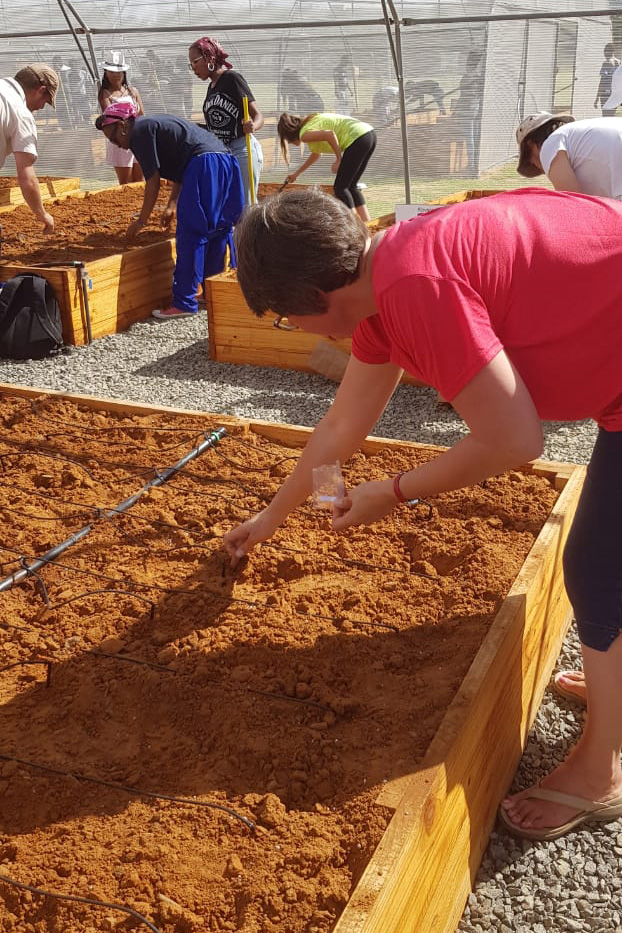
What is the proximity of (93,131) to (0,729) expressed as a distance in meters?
11.5

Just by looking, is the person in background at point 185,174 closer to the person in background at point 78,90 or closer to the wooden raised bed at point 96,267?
the wooden raised bed at point 96,267

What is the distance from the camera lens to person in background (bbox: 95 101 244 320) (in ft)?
20.6

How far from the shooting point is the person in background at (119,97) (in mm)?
8594

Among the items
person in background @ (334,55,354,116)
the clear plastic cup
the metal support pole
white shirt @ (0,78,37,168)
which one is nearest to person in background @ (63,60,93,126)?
person in background @ (334,55,354,116)

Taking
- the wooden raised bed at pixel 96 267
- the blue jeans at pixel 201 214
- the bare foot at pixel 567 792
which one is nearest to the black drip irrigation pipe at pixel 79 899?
the bare foot at pixel 567 792

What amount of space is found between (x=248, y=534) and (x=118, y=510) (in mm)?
797

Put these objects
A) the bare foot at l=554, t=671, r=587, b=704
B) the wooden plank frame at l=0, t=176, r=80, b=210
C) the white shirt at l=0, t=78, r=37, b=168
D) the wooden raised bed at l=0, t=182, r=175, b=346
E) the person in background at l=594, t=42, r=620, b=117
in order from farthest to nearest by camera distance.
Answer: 1. the wooden plank frame at l=0, t=176, r=80, b=210
2. the person in background at l=594, t=42, r=620, b=117
3. the wooden raised bed at l=0, t=182, r=175, b=346
4. the white shirt at l=0, t=78, r=37, b=168
5. the bare foot at l=554, t=671, r=587, b=704

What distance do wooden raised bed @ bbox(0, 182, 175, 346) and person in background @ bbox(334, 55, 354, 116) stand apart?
3.33 m

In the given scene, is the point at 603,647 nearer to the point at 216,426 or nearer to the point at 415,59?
the point at 216,426

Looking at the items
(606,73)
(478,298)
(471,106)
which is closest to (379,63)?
(471,106)

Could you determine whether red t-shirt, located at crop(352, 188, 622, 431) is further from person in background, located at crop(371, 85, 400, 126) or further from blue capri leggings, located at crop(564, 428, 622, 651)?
person in background, located at crop(371, 85, 400, 126)

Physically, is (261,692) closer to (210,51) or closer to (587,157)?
(587,157)

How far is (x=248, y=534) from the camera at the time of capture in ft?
8.46

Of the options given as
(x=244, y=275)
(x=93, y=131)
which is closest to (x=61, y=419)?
(x=244, y=275)
